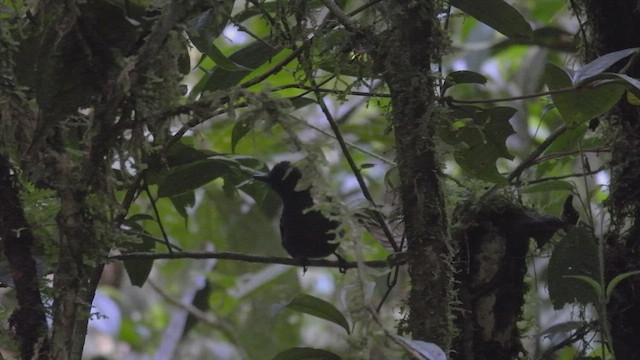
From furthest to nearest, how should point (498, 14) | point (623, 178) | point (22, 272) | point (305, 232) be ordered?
point (305, 232)
point (623, 178)
point (498, 14)
point (22, 272)

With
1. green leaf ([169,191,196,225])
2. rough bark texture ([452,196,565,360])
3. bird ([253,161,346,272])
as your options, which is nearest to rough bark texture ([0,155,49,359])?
rough bark texture ([452,196,565,360])

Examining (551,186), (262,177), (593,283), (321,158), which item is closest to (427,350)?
(321,158)

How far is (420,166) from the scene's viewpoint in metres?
0.96

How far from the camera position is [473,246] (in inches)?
45.6

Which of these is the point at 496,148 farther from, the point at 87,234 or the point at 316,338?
the point at 316,338

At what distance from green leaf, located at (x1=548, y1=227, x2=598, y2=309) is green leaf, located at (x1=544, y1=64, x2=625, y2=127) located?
21cm

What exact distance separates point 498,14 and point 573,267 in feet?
1.26

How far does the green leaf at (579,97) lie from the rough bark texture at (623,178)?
247 millimetres

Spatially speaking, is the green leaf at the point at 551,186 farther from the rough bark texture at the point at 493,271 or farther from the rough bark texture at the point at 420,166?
the rough bark texture at the point at 420,166

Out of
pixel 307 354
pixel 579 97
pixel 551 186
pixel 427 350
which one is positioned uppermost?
pixel 551 186

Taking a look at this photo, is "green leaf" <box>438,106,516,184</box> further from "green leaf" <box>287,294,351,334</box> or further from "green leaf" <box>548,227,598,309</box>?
"green leaf" <box>287,294,351,334</box>

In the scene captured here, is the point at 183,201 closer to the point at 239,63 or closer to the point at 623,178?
the point at 239,63

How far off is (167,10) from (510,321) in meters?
0.68

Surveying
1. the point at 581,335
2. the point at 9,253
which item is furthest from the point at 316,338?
the point at 9,253
